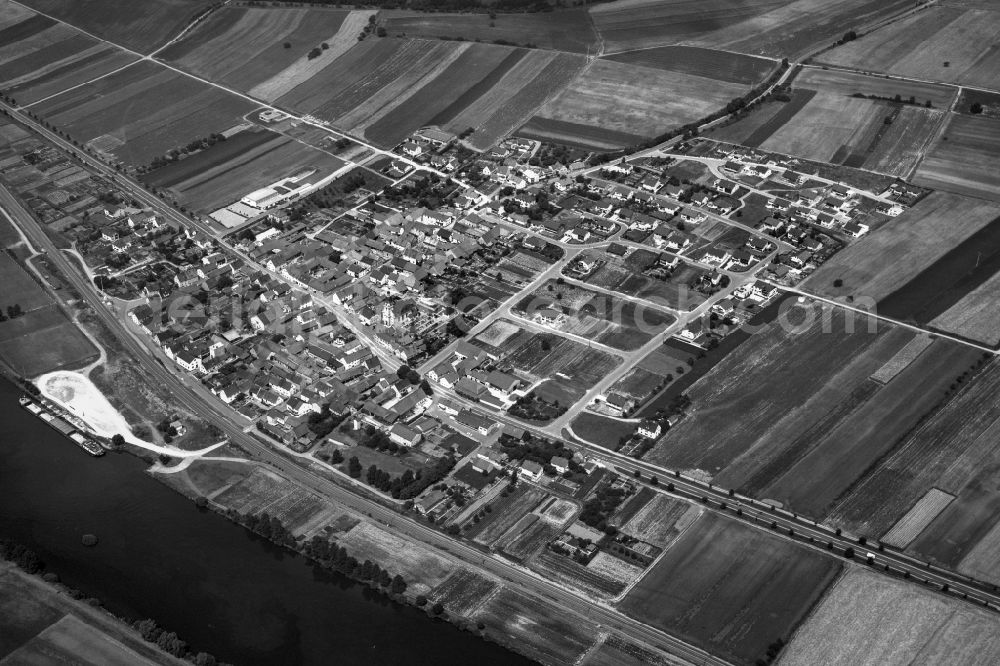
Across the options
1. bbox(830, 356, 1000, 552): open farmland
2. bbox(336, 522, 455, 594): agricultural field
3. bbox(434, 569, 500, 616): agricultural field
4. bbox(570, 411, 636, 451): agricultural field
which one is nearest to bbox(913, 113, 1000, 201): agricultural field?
bbox(830, 356, 1000, 552): open farmland

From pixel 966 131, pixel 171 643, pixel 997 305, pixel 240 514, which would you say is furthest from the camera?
pixel 966 131

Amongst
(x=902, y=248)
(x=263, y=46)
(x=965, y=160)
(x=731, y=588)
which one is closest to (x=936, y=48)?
(x=965, y=160)

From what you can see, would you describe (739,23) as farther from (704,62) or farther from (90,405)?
(90,405)

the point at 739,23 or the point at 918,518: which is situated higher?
the point at 739,23

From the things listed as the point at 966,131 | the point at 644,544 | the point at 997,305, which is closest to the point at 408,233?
the point at 644,544

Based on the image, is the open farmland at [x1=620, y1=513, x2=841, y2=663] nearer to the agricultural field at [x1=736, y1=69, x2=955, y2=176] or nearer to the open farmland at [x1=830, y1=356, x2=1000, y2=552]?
the open farmland at [x1=830, y1=356, x2=1000, y2=552]

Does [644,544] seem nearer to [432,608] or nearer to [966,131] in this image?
[432,608]

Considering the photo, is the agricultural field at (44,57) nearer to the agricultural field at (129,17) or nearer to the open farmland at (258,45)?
the agricultural field at (129,17)
